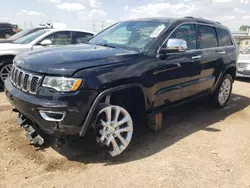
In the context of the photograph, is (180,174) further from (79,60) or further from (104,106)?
(79,60)

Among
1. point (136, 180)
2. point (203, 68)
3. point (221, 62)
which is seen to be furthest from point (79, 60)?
point (221, 62)

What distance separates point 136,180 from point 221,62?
11.0 ft

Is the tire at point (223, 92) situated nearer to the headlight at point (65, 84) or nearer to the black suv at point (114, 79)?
the black suv at point (114, 79)

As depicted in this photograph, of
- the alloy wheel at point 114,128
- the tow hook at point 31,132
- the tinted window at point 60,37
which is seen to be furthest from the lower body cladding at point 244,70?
the tow hook at point 31,132

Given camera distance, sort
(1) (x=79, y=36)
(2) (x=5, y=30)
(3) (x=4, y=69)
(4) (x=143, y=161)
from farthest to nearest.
Answer: 1. (2) (x=5, y=30)
2. (1) (x=79, y=36)
3. (3) (x=4, y=69)
4. (4) (x=143, y=161)

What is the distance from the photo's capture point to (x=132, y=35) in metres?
4.19

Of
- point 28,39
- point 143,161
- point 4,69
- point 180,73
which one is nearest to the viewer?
point 143,161

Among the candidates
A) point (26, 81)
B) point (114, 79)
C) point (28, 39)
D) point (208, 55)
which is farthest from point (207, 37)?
point (28, 39)

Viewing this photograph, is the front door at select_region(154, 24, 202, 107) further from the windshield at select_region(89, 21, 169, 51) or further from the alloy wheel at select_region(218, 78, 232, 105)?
the alloy wheel at select_region(218, 78, 232, 105)

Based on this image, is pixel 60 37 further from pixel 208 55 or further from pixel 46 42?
pixel 208 55

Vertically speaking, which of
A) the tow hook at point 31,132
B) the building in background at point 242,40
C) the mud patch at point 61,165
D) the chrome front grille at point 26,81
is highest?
the building in background at point 242,40

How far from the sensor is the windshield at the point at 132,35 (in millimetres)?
3912

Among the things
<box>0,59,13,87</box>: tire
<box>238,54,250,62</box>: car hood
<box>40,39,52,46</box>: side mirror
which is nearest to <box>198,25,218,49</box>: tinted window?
<box>40,39,52,46</box>: side mirror

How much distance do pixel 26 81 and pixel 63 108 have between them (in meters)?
0.63
